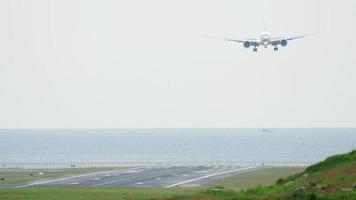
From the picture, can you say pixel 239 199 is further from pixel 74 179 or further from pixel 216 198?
pixel 74 179

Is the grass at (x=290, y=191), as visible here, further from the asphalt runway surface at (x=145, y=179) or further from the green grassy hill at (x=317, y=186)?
the asphalt runway surface at (x=145, y=179)

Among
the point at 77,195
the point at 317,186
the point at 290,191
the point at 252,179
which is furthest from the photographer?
the point at 252,179

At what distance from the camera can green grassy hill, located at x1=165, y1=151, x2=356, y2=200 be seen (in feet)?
177

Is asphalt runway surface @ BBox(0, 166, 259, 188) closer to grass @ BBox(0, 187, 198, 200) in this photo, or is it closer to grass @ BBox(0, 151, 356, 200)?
grass @ BBox(0, 187, 198, 200)

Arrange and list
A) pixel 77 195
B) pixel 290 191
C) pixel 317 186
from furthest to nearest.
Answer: pixel 77 195, pixel 290 191, pixel 317 186

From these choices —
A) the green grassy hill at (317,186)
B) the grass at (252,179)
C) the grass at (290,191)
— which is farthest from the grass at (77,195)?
the grass at (252,179)

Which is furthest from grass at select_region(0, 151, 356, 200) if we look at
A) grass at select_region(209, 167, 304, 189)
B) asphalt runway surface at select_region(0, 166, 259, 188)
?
grass at select_region(209, 167, 304, 189)

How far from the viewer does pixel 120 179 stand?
112875 mm

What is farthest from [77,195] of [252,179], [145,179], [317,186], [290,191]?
[252,179]

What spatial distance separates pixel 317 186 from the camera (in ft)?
186

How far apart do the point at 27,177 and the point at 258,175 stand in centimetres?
3680

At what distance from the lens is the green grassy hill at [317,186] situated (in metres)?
54.0

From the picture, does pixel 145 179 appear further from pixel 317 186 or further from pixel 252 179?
pixel 317 186

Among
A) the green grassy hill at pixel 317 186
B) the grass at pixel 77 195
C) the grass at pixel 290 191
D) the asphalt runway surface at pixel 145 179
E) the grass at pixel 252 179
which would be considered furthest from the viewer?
the asphalt runway surface at pixel 145 179
